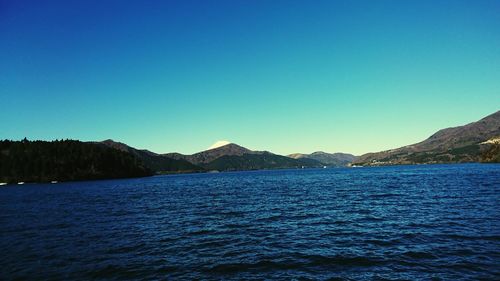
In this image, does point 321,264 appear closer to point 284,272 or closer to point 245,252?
point 284,272

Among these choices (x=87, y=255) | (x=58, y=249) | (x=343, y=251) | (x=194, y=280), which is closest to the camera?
(x=194, y=280)

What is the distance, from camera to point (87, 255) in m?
28.8

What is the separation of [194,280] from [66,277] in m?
9.89

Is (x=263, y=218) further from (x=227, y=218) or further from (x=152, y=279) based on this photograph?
(x=152, y=279)

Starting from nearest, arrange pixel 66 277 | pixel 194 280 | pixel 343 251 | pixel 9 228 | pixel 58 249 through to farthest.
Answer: pixel 194 280
pixel 66 277
pixel 343 251
pixel 58 249
pixel 9 228

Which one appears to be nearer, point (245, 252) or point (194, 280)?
point (194, 280)

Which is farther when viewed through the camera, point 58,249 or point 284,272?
point 58,249

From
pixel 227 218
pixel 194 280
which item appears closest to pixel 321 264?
pixel 194 280

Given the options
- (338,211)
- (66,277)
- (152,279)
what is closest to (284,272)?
(152,279)

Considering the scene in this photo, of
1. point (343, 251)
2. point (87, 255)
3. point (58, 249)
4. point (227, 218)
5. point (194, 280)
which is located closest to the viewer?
point (194, 280)

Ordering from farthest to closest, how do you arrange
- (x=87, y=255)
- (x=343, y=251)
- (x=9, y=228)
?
(x=9, y=228) → (x=87, y=255) → (x=343, y=251)

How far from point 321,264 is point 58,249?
2594 cm

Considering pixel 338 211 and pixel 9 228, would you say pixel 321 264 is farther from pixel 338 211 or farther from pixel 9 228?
pixel 9 228

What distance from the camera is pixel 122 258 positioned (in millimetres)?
27375
